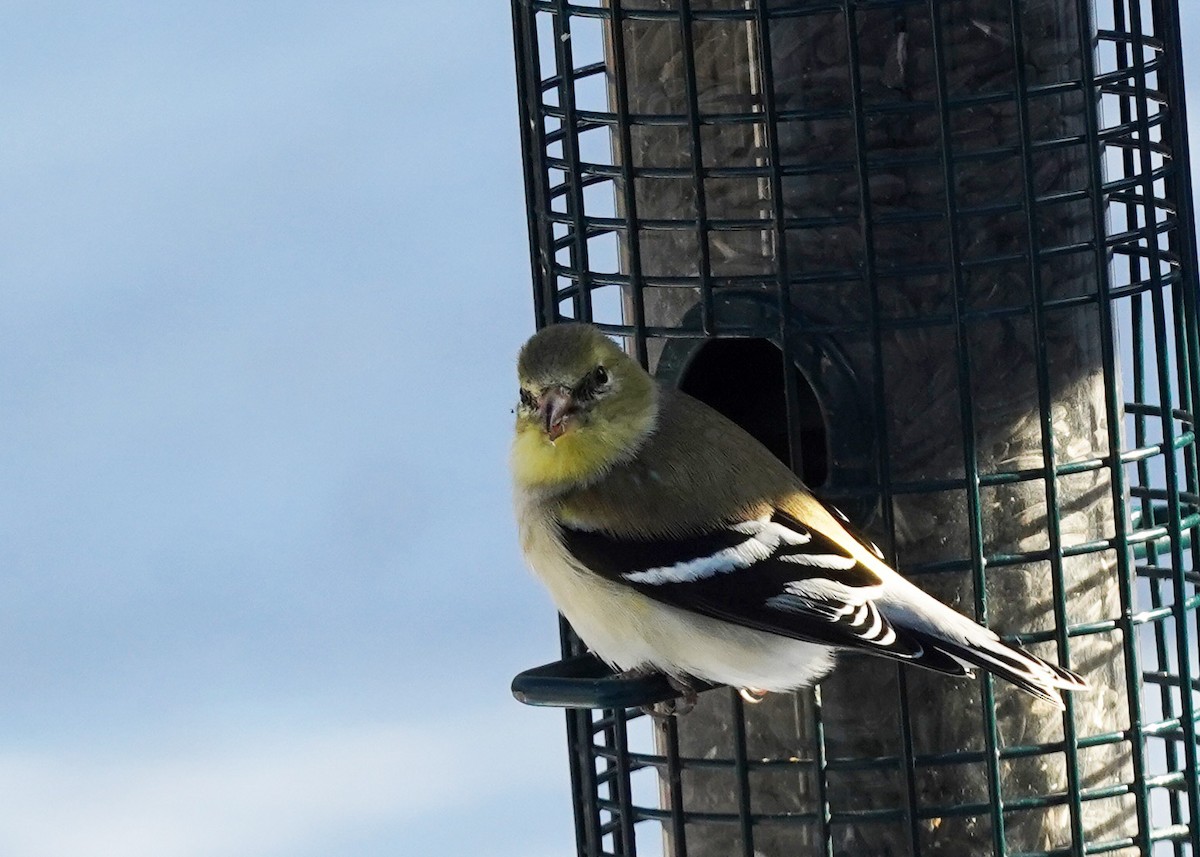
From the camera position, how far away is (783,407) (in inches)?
279

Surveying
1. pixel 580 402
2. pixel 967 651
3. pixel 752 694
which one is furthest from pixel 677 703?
pixel 967 651

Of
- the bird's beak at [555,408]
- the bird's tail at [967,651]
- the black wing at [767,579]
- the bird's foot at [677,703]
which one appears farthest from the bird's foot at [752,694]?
the bird's beak at [555,408]

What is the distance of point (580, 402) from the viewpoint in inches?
260

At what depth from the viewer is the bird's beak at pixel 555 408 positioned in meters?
6.57

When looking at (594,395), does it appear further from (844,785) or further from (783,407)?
(844,785)

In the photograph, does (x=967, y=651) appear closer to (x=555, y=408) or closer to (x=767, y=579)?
(x=767, y=579)

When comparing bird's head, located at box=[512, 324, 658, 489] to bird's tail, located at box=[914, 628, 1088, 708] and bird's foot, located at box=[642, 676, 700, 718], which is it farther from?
bird's tail, located at box=[914, 628, 1088, 708]

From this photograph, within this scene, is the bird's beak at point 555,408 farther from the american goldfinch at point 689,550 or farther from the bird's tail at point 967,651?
the bird's tail at point 967,651

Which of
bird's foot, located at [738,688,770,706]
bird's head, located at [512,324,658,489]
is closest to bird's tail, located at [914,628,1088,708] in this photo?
bird's foot, located at [738,688,770,706]

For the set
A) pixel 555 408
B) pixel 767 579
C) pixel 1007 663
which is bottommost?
pixel 1007 663

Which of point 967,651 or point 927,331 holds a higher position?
point 927,331

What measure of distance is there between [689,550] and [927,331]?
83 centimetres

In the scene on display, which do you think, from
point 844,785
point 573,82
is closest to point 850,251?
point 573,82

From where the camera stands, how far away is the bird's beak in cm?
657
